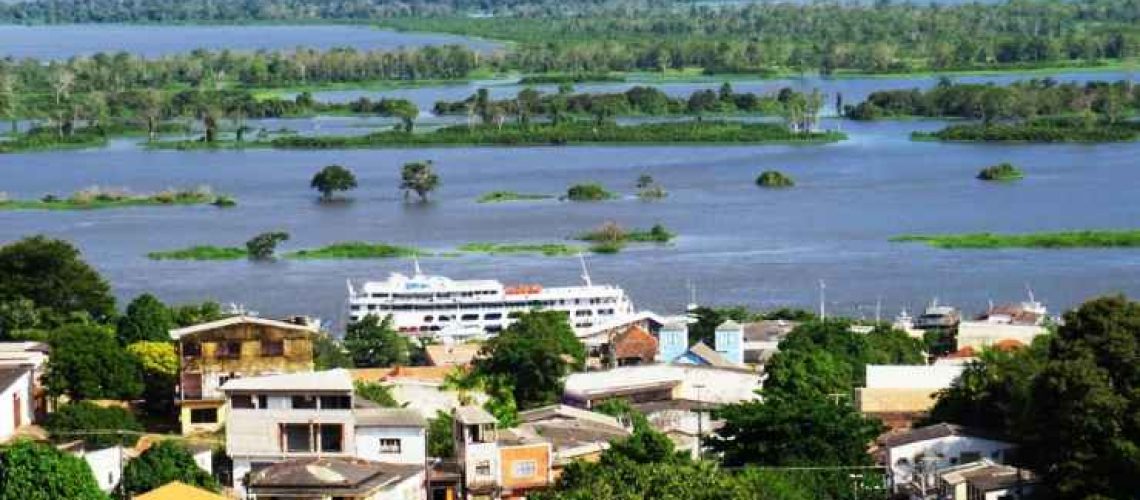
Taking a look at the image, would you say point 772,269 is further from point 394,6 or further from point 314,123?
point 394,6

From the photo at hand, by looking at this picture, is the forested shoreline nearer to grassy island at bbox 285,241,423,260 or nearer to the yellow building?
grassy island at bbox 285,241,423,260

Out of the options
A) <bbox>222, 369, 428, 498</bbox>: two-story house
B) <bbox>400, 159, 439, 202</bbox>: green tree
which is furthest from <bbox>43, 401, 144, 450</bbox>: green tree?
<bbox>400, 159, 439, 202</bbox>: green tree

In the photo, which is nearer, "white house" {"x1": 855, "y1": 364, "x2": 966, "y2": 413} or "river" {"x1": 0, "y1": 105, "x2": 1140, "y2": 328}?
"white house" {"x1": 855, "y1": 364, "x2": 966, "y2": 413}

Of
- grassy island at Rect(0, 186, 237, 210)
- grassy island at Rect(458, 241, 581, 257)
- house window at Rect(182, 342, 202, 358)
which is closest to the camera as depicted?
house window at Rect(182, 342, 202, 358)

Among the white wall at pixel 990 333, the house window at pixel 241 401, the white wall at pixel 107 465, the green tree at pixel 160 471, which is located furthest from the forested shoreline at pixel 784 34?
the green tree at pixel 160 471

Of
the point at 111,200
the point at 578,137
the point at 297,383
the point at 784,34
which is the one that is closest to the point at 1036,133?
the point at 578,137

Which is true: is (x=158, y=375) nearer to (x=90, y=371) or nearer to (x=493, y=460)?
(x=90, y=371)
